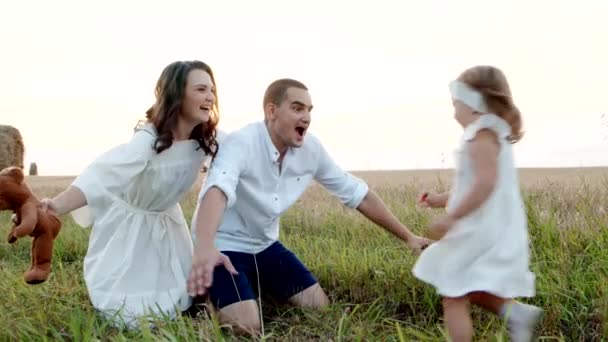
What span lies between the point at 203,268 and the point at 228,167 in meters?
0.63

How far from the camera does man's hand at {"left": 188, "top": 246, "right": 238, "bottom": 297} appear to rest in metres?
3.03

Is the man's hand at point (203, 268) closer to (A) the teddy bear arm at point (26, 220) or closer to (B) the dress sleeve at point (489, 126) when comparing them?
(A) the teddy bear arm at point (26, 220)

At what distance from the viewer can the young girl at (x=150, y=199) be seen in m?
3.71

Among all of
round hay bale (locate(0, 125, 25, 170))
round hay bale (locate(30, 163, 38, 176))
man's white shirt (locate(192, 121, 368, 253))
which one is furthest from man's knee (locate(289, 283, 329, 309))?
round hay bale (locate(30, 163, 38, 176))

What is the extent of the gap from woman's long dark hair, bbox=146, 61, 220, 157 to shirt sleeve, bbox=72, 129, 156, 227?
9 centimetres

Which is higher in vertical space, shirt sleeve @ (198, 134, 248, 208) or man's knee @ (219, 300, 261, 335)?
shirt sleeve @ (198, 134, 248, 208)

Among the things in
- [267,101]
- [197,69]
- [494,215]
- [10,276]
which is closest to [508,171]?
[494,215]

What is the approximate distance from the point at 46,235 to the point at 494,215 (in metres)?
2.22

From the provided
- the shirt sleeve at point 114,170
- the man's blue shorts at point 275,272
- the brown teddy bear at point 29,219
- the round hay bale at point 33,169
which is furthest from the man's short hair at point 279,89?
the round hay bale at point 33,169

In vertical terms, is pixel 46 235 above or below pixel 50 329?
above

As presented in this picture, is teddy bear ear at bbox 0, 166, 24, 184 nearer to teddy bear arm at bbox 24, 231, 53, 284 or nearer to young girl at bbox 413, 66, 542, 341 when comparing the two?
teddy bear arm at bbox 24, 231, 53, 284

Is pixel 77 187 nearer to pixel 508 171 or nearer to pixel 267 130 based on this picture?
pixel 267 130

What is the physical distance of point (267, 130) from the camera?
382 centimetres

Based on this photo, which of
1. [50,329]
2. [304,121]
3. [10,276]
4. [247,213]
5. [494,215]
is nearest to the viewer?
[494,215]
